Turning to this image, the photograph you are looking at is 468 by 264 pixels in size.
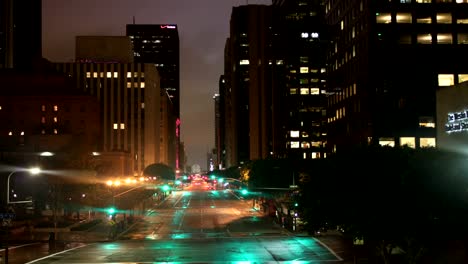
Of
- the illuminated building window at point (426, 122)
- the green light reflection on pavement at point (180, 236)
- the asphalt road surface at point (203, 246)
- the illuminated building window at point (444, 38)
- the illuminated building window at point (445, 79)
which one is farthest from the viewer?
the illuminated building window at point (444, 38)

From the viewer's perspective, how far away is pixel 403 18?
119125mm

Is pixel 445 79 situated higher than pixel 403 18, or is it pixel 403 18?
pixel 403 18

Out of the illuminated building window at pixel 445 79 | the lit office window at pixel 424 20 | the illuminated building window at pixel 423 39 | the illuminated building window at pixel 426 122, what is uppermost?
the lit office window at pixel 424 20

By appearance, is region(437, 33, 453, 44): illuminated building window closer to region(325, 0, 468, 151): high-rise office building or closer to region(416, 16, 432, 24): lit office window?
region(325, 0, 468, 151): high-rise office building

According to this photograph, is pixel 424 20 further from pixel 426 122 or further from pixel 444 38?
pixel 426 122

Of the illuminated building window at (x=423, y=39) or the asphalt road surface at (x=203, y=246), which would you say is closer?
the asphalt road surface at (x=203, y=246)

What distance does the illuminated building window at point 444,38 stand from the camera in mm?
118062

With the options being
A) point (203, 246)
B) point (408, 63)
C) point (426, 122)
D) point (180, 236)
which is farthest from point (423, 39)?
point (203, 246)

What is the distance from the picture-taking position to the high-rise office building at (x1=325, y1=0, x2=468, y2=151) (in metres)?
116

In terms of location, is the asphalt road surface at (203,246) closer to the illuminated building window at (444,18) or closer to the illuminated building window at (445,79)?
the illuminated building window at (445,79)

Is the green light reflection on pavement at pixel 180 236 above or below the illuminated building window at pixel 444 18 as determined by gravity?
below

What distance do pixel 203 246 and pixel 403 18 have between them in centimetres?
8010

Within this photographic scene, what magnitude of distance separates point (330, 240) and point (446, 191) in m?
27.5

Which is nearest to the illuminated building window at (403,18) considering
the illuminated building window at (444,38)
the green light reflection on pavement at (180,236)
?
the illuminated building window at (444,38)
